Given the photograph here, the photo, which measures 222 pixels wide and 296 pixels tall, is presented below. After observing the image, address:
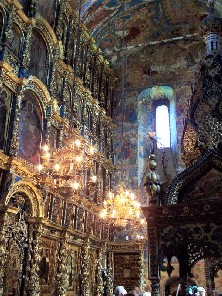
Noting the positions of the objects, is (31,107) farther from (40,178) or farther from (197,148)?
(197,148)

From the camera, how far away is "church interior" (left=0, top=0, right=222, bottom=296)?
621 cm

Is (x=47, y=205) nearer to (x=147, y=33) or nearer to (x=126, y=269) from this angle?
(x=126, y=269)

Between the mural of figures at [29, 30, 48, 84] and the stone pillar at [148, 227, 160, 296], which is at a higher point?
the mural of figures at [29, 30, 48, 84]

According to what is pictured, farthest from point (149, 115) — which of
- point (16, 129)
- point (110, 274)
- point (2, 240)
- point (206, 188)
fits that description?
point (206, 188)

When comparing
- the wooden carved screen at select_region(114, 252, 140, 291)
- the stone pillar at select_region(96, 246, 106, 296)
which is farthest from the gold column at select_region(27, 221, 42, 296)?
the wooden carved screen at select_region(114, 252, 140, 291)

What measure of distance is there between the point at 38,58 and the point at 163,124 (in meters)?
8.44

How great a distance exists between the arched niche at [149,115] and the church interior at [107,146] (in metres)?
0.06

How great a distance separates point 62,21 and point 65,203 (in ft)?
24.0

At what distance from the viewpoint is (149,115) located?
62.8ft

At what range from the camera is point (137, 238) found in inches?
634

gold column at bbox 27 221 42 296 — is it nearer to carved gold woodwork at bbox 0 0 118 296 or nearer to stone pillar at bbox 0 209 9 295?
carved gold woodwork at bbox 0 0 118 296

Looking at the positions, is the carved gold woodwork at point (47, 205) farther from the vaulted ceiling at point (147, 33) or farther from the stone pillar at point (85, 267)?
the vaulted ceiling at point (147, 33)

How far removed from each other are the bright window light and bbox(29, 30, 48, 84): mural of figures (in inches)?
305

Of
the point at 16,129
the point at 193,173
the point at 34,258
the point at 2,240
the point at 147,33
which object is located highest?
the point at 147,33
